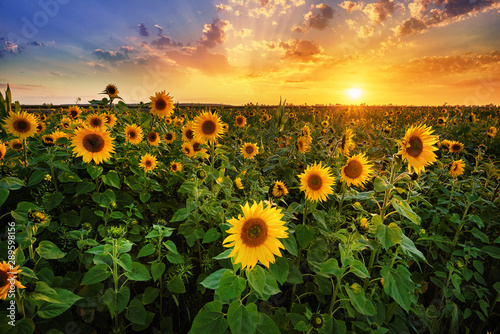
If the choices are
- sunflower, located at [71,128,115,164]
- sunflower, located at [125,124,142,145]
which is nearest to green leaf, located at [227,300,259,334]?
sunflower, located at [71,128,115,164]

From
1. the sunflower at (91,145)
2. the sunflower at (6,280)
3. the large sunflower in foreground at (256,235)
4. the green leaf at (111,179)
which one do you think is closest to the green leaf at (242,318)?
the large sunflower in foreground at (256,235)

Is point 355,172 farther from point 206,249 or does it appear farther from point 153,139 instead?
point 153,139

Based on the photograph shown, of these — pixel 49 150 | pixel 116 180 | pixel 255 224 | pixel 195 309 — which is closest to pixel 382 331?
pixel 255 224

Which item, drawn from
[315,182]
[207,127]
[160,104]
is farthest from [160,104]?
[315,182]

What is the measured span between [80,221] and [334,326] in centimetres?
226

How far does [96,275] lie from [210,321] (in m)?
0.84

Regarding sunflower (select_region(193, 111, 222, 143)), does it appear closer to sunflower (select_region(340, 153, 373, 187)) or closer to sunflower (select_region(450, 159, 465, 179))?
sunflower (select_region(340, 153, 373, 187))

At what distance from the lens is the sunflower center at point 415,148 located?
210 cm

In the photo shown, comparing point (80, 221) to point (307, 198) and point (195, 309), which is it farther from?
point (307, 198)

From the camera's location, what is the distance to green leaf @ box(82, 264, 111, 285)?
1.67 metres

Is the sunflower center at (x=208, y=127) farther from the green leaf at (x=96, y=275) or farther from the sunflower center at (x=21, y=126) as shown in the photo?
the green leaf at (x=96, y=275)

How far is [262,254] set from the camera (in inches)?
58.0

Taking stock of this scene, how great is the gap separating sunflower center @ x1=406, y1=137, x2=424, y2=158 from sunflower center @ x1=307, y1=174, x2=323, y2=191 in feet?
2.43

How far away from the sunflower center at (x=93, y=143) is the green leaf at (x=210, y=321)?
1848mm
